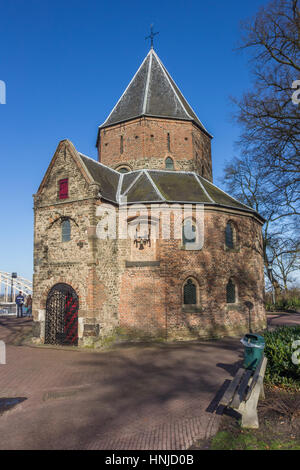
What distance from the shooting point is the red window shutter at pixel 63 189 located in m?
16.7

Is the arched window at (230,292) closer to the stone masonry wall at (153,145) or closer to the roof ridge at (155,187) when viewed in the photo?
the roof ridge at (155,187)

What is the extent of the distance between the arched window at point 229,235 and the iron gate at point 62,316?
906 cm

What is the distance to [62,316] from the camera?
52.0 feet

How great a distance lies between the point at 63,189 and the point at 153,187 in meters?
4.95

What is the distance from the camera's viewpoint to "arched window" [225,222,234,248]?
18.4m

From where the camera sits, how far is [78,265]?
15445 mm

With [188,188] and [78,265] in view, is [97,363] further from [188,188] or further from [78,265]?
[188,188]

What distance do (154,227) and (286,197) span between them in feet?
21.6

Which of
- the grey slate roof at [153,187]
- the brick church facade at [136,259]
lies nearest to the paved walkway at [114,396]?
the brick church facade at [136,259]

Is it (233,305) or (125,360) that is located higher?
(233,305)

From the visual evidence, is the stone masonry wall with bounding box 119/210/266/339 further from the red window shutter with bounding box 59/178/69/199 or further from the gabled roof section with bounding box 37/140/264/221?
the red window shutter with bounding box 59/178/69/199

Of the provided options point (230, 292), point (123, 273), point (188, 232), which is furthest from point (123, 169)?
point (230, 292)

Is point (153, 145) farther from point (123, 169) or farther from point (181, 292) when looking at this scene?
point (181, 292)
